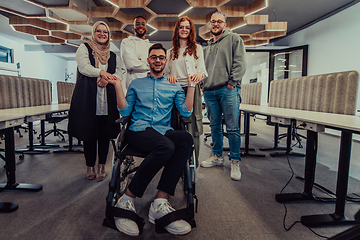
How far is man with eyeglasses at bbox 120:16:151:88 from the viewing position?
1.84 meters

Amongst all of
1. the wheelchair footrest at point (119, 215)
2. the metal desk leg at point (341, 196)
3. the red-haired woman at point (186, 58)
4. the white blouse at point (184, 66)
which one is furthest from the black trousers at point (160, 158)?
the metal desk leg at point (341, 196)

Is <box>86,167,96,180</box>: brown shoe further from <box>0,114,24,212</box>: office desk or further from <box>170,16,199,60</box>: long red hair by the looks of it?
<box>170,16,199,60</box>: long red hair

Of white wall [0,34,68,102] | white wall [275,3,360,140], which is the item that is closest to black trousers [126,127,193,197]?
white wall [275,3,360,140]

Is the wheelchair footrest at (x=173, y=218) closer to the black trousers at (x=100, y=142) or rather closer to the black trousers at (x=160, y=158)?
the black trousers at (x=160, y=158)

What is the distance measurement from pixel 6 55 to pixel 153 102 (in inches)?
360

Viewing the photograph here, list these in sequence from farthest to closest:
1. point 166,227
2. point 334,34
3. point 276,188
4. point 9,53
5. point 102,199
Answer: point 9,53 < point 334,34 < point 276,188 < point 102,199 < point 166,227

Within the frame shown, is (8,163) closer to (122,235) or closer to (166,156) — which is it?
(122,235)

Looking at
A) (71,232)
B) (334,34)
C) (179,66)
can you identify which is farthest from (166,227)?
(334,34)

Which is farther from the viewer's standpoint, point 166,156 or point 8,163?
point 8,163

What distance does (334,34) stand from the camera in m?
5.14

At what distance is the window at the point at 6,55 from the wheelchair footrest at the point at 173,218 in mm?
9320

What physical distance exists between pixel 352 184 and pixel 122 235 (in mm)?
2277

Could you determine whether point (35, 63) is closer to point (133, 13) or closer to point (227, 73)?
point (133, 13)

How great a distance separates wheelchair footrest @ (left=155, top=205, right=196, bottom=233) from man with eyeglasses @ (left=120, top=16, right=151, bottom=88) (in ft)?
4.12
